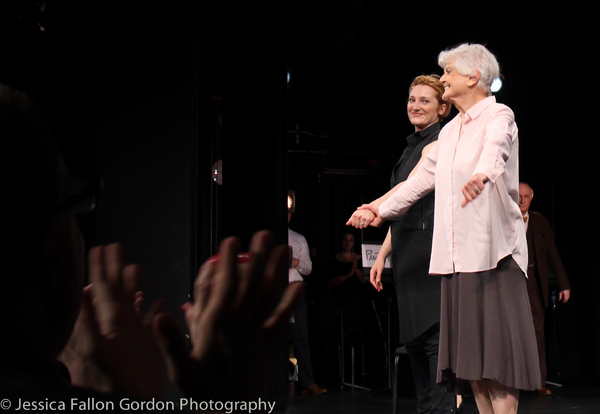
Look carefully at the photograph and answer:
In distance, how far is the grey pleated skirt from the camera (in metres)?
2.20

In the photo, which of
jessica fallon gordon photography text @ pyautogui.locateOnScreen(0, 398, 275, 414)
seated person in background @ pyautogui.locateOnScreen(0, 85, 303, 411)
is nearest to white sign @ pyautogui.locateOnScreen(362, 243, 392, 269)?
seated person in background @ pyautogui.locateOnScreen(0, 85, 303, 411)

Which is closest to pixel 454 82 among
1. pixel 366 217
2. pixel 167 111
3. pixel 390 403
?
pixel 366 217

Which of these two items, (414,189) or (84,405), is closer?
(84,405)

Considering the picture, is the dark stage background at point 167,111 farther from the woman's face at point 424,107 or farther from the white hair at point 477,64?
the white hair at point 477,64

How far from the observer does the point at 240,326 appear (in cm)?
43

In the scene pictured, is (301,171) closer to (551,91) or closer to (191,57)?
(551,91)

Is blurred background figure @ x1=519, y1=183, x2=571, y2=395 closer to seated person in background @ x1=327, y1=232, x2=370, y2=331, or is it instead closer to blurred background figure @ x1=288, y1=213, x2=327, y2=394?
seated person in background @ x1=327, y1=232, x2=370, y2=331

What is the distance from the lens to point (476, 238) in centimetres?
227

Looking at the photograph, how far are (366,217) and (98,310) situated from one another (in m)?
2.10

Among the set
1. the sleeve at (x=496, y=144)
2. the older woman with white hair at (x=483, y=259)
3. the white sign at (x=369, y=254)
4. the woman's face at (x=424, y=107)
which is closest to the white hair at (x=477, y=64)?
the older woman with white hair at (x=483, y=259)

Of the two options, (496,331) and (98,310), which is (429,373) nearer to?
(496,331)

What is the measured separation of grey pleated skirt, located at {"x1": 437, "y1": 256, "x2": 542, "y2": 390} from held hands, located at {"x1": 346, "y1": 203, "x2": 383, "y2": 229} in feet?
1.44

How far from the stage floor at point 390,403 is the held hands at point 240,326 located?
3.96 meters

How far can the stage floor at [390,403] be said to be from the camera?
4.29m
